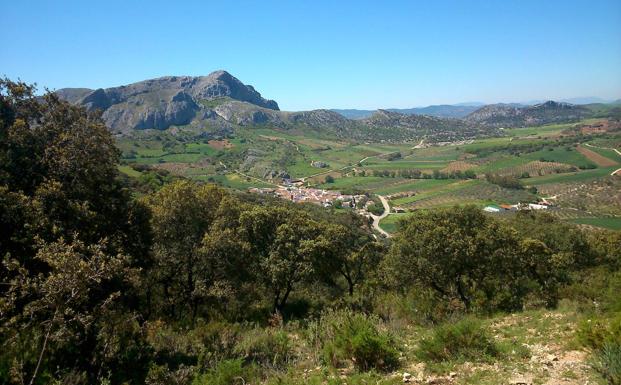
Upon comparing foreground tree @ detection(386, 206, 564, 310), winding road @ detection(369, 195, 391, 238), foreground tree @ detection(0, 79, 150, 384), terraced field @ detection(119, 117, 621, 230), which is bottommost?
winding road @ detection(369, 195, 391, 238)

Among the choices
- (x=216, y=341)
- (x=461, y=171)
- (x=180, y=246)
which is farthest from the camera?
(x=461, y=171)

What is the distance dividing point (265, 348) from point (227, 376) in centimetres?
344

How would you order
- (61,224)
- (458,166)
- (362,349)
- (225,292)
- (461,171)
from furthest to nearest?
(458,166), (461,171), (225,292), (61,224), (362,349)

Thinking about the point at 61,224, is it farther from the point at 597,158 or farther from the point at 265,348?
the point at 597,158

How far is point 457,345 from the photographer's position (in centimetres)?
1009

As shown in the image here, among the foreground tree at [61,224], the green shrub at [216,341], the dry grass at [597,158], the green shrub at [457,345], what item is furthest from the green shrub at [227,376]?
the dry grass at [597,158]

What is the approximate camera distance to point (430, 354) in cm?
1005

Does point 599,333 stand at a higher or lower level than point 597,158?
higher

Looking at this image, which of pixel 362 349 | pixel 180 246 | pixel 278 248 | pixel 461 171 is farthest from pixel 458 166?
pixel 362 349

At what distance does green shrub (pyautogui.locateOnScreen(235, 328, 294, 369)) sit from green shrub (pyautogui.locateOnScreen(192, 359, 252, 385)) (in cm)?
139

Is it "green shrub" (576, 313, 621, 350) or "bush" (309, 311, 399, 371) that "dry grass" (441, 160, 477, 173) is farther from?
"bush" (309, 311, 399, 371)

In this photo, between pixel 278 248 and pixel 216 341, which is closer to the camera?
pixel 216 341

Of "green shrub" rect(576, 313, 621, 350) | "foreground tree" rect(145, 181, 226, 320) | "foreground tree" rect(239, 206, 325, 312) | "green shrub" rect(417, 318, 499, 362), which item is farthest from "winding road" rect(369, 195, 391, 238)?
"green shrub" rect(417, 318, 499, 362)

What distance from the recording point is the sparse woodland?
29.7ft
